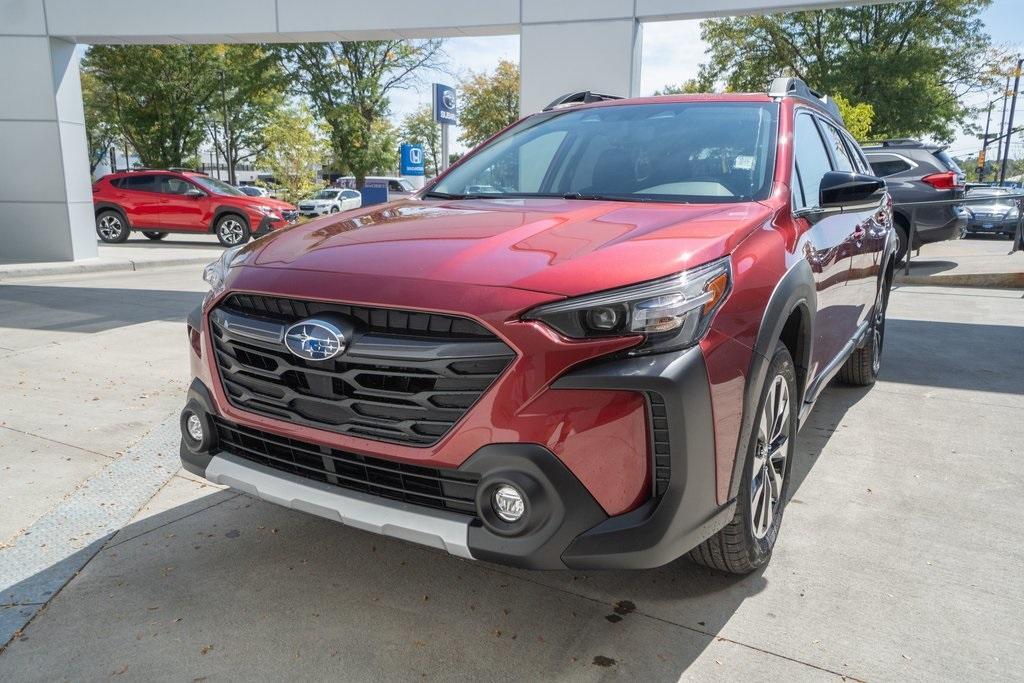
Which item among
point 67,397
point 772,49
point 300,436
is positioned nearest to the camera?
point 300,436

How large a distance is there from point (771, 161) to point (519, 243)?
1256 millimetres

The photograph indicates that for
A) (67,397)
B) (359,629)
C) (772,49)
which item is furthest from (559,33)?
(772,49)

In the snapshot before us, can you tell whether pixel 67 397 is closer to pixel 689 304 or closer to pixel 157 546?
pixel 157 546

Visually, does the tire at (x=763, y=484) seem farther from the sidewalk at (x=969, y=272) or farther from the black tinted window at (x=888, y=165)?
the black tinted window at (x=888, y=165)

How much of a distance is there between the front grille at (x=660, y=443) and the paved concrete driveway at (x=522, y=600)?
62 centimetres

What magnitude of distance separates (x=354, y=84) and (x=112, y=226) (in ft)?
65.5

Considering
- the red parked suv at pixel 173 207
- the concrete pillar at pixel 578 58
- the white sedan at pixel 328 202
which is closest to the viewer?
the concrete pillar at pixel 578 58

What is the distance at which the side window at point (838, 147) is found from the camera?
4162 millimetres

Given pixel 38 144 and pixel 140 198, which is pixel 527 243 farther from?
pixel 140 198

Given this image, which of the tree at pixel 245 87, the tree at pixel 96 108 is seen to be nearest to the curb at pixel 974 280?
the tree at pixel 245 87

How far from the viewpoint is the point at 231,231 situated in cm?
1767

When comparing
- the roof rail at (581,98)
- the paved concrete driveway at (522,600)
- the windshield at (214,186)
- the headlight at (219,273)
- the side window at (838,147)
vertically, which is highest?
the roof rail at (581,98)

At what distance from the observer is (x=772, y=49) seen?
36.5 meters

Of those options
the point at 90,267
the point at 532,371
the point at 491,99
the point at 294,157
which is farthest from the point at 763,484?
the point at 491,99
